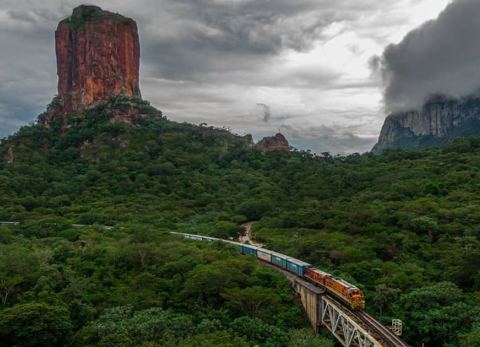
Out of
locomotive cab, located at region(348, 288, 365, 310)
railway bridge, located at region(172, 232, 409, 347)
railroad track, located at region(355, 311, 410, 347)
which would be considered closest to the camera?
railroad track, located at region(355, 311, 410, 347)

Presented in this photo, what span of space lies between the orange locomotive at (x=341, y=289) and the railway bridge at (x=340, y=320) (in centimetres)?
43

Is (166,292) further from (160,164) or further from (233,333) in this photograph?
(160,164)

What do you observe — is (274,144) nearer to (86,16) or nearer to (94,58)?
(94,58)

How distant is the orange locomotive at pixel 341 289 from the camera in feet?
90.4

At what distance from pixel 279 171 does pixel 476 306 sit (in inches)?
2641

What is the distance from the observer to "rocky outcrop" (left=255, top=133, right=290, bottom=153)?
114 m

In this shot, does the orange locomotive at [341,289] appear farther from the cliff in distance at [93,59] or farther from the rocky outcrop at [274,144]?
the cliff in distance at [93,59]

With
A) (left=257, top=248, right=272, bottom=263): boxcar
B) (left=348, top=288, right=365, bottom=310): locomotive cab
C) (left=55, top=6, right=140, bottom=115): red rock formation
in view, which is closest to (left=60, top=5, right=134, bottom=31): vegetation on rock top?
(left=55, top=6, right=140, bottom=115): red rock formation

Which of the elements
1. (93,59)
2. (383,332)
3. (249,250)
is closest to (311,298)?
(383,332)

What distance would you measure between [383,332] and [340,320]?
406 cm

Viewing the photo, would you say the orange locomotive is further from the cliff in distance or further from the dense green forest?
the cliff in distance

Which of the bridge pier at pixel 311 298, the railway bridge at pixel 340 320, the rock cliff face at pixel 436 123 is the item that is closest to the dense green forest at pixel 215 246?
the bridge pier at pixel 311 298

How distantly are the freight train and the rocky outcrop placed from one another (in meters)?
69.1

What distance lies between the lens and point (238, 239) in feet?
180
